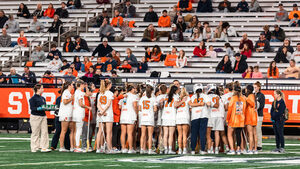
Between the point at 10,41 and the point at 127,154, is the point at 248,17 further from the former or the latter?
the point at 127,154

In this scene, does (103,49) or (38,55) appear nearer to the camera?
(103,49)

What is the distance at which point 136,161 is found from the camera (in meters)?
16.2

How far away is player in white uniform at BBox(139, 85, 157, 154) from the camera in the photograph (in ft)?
61.2

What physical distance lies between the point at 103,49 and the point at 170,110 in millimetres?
12048

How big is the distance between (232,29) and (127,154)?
13.4 m

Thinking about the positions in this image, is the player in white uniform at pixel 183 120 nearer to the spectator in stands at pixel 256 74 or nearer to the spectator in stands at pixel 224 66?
the spectator in stands at pixel 256 74

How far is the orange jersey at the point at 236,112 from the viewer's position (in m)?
18.6

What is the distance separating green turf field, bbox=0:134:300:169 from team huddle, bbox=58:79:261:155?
2.38 ft

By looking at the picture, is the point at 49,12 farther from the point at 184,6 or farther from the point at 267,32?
the point at 267,32

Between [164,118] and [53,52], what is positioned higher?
[53,52]

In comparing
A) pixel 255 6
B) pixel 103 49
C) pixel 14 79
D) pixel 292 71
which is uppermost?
pixel 255 6

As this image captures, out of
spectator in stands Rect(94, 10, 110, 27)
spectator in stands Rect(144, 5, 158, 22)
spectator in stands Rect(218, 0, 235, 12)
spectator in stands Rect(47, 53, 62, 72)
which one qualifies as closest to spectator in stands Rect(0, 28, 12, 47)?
spectator in stands Rect(94, 10, 110, 27)

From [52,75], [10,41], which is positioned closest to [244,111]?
→ [52,75]

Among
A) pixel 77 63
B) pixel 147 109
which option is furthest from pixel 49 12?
pixel 147 109
